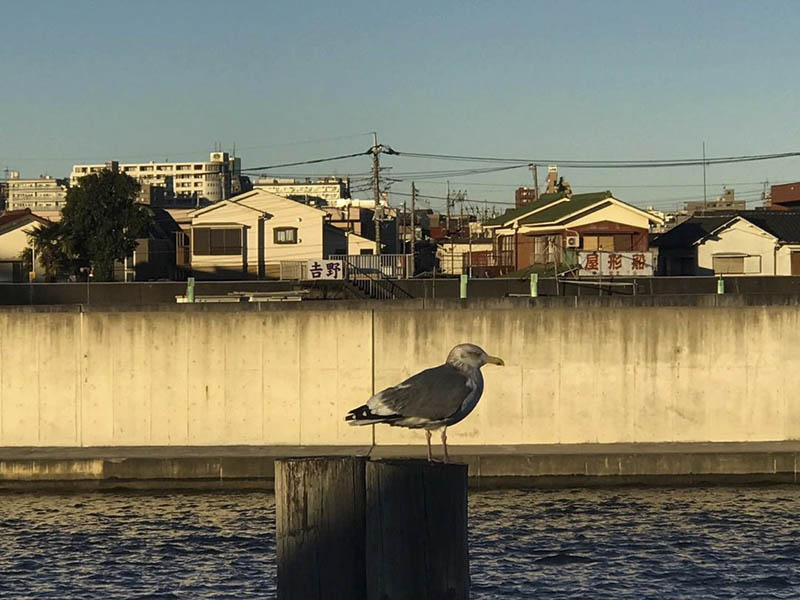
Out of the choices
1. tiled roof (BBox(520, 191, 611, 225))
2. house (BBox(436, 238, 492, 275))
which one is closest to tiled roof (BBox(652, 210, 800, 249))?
tiled roof (BBox(520, 191, 611, 225))

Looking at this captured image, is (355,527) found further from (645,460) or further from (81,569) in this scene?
(645,460)

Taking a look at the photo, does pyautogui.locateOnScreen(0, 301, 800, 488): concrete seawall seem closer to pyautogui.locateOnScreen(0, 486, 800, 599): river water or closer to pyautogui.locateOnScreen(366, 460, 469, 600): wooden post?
pyautogui.locateOnScreen(0, 486, 800, 599): river water

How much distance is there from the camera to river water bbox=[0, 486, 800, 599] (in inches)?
637

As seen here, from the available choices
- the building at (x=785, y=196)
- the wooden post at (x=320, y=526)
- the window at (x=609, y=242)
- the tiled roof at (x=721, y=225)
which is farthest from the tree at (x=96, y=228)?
the wooden post at (x=320, y=526)

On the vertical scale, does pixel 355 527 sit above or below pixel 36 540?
above

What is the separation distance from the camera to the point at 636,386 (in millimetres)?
23266

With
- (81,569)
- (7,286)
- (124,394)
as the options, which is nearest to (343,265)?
(7,286)

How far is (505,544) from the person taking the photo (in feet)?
59.3

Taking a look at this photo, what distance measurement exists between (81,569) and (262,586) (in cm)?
264

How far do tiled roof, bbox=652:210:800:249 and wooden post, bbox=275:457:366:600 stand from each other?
51.4m

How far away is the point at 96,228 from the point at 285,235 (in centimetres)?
896

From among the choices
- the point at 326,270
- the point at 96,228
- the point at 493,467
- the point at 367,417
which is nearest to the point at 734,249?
the point at 326,270

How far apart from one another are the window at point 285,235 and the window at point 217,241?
1.95 metres

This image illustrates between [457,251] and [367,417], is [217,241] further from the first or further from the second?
[367,417]
